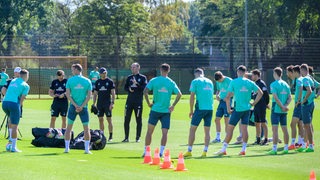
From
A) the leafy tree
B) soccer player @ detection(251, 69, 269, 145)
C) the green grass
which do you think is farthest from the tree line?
the green grass

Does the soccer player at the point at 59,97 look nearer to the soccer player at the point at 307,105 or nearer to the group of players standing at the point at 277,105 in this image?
the group of players standing at the point at 277,105

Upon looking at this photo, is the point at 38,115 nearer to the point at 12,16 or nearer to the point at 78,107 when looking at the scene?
the point at 78,107

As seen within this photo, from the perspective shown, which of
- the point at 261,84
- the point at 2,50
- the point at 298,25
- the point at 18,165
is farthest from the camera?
the point at 298,25

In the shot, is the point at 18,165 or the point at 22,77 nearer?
the point at 18,165

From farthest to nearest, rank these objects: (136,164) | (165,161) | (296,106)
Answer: (296,106) → (136,164) → (165,161)

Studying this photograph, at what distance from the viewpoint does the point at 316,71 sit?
62.1m

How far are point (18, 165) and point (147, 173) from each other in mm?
2788

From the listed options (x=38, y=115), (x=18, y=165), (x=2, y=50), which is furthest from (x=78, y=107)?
(x=2, y=50)

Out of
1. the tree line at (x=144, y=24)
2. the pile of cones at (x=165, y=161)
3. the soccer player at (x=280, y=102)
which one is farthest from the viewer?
the tree line at (x=144, y=24)

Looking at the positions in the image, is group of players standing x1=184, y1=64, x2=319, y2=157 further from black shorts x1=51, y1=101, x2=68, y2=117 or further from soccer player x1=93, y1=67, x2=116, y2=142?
black shorts x1=51, y1=101, x2=68, y2=117

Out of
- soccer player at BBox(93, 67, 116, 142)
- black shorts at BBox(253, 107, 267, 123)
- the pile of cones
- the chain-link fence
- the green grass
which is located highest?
the chain-link fence

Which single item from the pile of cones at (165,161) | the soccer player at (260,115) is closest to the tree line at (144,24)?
the soccer player at (260,115)

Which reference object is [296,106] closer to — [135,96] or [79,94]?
[135,96]

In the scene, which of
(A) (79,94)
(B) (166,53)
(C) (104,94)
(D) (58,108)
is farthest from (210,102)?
(B) (166,53)
